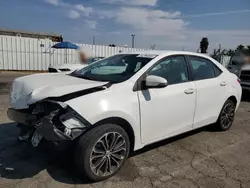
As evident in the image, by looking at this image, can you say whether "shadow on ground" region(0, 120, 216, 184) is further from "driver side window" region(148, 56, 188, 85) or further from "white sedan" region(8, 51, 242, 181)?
"driver side window" region(148, 56, 188, 85)

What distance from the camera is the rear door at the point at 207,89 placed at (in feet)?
13.9

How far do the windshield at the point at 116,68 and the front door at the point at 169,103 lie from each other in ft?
0.88

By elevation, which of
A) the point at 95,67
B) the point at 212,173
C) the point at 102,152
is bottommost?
the point at 212,173

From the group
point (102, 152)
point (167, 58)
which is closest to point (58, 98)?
point (102, 152)

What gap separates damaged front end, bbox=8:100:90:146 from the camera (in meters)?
2.70

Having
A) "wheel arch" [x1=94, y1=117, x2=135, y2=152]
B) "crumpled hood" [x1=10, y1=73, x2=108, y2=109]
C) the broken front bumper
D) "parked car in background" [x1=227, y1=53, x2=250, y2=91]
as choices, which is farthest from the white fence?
the broken front bumper

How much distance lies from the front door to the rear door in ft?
0.64

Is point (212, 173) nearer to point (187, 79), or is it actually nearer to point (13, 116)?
point (187, 79)

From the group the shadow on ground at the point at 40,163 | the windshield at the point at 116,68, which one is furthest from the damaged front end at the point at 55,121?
the windshield at the point at 116,68

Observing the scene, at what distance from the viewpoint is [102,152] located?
9.96 feet

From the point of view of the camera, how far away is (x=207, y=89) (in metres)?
4.35

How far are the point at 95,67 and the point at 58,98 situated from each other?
5.04 ft

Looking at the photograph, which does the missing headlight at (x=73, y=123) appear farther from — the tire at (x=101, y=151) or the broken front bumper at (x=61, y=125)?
the tire at (x=101, y=151)

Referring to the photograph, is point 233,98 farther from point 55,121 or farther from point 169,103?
point 55,121
